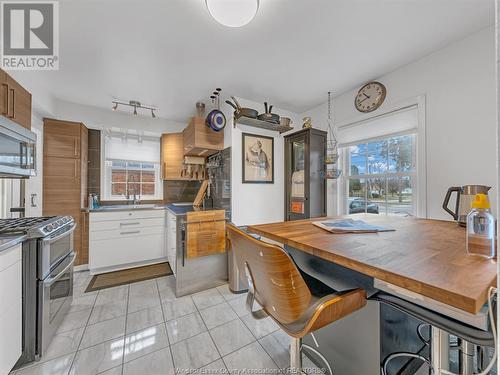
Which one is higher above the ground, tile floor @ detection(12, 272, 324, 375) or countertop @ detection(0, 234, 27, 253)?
countertop @ detection(0, 234, 27, 253)

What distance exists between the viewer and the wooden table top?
19.5 inches

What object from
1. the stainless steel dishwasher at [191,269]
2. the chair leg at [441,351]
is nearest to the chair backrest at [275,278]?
the chair leg at [441,351]

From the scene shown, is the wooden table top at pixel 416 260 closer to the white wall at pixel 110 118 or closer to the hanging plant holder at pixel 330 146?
the hanging plant holder at pixel 330 146

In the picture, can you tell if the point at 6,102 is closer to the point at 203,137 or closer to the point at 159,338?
the point at 203,137

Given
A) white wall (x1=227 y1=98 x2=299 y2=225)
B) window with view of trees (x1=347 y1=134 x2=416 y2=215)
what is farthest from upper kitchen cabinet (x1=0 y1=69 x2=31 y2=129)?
window with view of trees (x1=347 y1=134 x2=416 y2=215)

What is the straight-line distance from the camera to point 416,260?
68 cm

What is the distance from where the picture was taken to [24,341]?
1.34 m

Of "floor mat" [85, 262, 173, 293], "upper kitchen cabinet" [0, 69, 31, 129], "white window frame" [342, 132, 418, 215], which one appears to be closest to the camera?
"upper kitchen cabinet" [0, 69, 31, 129]

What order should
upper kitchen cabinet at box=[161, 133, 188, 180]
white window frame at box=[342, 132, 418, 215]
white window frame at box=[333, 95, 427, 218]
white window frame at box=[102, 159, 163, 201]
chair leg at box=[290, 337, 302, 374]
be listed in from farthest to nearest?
upper kitchen cabinet at box=[161, 133, 188, 180] < white window frame at box=[102, 159, 163, 201] < white window frame at box=[342, 132, 418, 215] < white window frame at box=[333, 95, 427, 218] < chair leg at box=[290, 337, 302, 374]

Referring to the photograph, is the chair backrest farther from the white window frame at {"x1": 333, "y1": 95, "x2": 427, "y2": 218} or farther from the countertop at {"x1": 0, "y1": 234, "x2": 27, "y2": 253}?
the white window frame at {"x1": 333, "y1": 95, "x2": 427, "y2": 218}

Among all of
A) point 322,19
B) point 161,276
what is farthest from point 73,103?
point 322,19

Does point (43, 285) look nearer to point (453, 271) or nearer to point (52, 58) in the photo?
point (52, 58)

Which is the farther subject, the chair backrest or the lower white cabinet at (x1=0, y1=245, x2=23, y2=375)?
the lower white cabinet at (x1=0, y1=245, x2=23, y2=375)

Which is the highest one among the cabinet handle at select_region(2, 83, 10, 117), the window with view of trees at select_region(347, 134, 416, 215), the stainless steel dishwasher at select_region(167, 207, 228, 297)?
the cabinet handle at select_region(2, 83, 10, 117)
